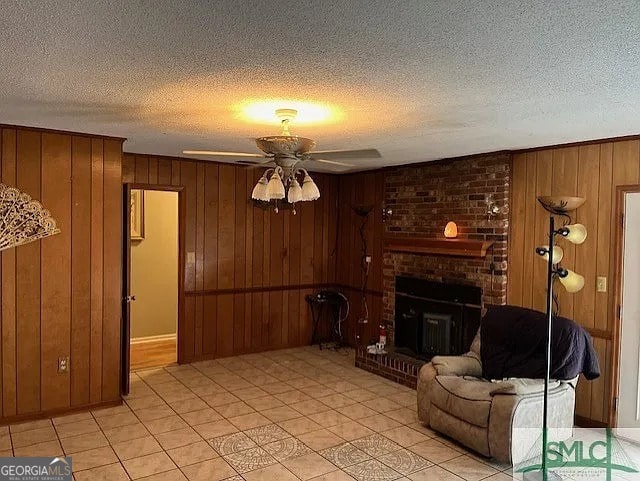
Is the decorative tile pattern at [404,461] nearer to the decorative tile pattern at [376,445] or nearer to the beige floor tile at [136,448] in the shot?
the decorative tile pattern at [376,445]

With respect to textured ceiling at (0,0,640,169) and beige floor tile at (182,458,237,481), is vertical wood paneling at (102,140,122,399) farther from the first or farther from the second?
beige floor tile at (182,458,237,481)

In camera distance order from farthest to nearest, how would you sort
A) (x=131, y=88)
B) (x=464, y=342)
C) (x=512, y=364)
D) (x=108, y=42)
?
1. (x=464, y=342)
2. (x=512, y=364)
3. (x=131, y=88)
4. (x=108, y=42)

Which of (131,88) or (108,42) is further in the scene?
(131,88)

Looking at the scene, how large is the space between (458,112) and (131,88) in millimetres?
1905

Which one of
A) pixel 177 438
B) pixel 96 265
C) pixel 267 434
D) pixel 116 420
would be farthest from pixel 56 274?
pixel 267 434

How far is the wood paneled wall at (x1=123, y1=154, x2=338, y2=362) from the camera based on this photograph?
225 inches

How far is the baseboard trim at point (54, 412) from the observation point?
389 cm

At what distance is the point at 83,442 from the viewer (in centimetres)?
→ 362

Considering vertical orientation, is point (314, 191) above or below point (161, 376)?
above

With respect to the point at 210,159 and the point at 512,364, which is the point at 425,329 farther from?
the point at 210,159

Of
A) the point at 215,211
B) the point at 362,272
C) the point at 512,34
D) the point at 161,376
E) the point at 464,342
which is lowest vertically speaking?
the point at 161,376

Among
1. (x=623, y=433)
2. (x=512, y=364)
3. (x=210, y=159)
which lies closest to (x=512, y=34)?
(x=512, y=364)

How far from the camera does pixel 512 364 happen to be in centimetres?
382

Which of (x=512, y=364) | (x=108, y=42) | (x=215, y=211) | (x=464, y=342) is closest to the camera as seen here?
(x=108, y=42)
